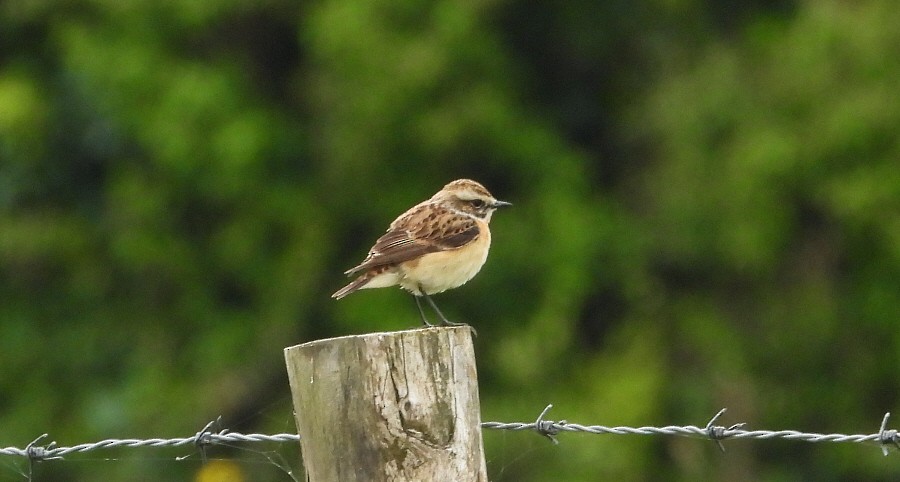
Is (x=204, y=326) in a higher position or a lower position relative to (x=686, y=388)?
higher

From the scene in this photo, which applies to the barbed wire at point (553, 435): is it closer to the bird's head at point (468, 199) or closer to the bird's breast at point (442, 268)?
the bird's breast at point (442, 268)

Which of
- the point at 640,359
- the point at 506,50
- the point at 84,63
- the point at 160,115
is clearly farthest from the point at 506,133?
the point at 84,63

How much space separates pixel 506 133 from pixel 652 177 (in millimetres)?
1417

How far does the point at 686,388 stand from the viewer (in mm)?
13164

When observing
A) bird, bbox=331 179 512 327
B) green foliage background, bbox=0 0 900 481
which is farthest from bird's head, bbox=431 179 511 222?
green foliage background, bbox=0 0 900 481

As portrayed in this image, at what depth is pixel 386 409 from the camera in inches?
168

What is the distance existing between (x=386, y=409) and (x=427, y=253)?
9.57 ft

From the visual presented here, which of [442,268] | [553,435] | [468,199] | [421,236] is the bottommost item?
[553,435]

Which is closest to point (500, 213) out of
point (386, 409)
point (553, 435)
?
point (553, 435)

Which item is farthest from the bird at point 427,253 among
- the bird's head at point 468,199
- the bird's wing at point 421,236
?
the bird's head at point 468,199

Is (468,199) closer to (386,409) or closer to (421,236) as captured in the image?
(421,236)

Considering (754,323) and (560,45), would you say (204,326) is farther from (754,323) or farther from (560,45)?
(754,323)

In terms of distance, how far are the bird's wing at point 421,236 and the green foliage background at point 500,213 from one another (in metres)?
4.84

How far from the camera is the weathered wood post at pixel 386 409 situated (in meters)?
4.25
